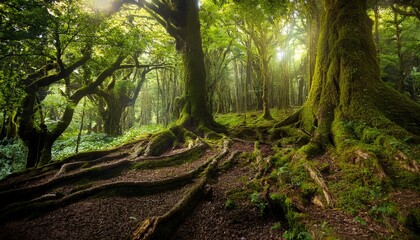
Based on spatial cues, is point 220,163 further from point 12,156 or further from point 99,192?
point 12,156

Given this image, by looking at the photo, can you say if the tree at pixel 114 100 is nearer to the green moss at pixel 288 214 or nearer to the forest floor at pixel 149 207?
the forest floor at pixel 149 207

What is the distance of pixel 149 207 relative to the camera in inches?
177

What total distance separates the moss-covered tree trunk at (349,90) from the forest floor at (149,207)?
2.11 m

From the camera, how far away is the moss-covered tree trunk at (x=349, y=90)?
18.1ft

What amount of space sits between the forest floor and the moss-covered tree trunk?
211cm

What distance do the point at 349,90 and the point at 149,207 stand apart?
560 centimetres

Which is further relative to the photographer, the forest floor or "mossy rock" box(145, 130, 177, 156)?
"mossy rock" box(145, 130, 177, 156)

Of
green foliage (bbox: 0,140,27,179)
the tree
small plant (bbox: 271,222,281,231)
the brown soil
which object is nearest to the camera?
the brown soil

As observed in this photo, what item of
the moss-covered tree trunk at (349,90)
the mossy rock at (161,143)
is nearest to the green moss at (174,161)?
the mossy rock at (161,143)

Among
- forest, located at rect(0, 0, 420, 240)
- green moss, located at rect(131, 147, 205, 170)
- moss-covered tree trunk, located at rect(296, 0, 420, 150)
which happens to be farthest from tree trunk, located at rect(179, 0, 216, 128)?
moss-covered tree trunk, located at rect(296, 0, 420, 150)

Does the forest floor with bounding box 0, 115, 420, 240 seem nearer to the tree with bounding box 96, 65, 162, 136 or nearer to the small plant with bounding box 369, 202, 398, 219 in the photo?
the small plant with bounding box 369, 202, 398, 219

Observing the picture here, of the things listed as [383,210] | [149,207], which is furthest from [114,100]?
[383,210]

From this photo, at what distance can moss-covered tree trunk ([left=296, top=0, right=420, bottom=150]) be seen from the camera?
552cm

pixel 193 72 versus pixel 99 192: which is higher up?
pixel 193 72
